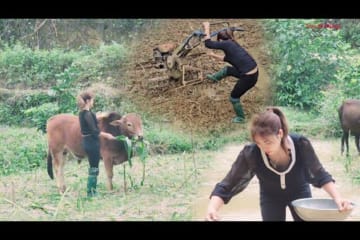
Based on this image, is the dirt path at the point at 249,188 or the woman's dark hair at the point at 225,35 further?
the woman's dark hair at the point at 225,35

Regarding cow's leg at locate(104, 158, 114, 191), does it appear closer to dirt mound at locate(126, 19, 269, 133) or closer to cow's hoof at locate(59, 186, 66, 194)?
cow's hoof at locate(59, 186, 66, 194)

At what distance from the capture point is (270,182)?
5.29 meters

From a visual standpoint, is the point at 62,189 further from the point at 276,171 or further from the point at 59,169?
the point at 276,171

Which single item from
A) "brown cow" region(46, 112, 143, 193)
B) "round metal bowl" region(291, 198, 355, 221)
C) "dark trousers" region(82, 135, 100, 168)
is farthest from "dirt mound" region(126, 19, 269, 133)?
"round metal bowl" region(291, 198, 355, 221)

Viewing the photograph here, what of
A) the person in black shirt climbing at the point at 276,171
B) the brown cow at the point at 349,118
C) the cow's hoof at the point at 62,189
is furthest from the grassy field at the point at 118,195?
the brown cow at the point at 349,118

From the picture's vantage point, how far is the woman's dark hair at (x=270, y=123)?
5254 mm

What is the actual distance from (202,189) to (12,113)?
144 centimetres

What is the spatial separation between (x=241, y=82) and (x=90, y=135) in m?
1.12

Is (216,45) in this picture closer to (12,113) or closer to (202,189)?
(202,189)

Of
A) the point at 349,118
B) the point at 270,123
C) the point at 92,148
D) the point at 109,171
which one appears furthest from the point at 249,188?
the point at 92,148

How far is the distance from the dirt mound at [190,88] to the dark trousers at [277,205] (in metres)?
0.59

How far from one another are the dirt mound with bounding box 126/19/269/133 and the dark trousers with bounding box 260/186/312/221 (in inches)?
23.2

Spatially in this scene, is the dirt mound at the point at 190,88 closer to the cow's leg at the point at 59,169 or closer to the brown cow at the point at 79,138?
the brown cow at the point at 79,138
